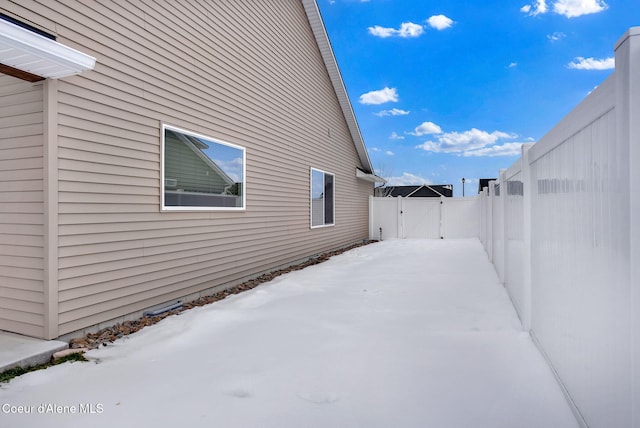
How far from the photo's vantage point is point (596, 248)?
1.68 metres

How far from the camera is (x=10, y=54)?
108 inches

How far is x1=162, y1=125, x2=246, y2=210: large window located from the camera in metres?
4.55

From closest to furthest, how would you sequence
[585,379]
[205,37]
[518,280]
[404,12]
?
[585,379] → [518,280] → [205,37] → [404,12]

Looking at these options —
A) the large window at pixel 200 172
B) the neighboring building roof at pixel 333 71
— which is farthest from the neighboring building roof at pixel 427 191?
the large window at pixel 200 172

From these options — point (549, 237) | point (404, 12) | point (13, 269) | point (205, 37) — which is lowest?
point (13, 269)

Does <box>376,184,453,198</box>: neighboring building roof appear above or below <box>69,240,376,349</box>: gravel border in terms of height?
above

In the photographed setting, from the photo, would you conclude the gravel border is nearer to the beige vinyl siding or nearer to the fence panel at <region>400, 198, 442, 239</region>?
the beige vinyl siding

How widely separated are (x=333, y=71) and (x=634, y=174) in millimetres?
9308

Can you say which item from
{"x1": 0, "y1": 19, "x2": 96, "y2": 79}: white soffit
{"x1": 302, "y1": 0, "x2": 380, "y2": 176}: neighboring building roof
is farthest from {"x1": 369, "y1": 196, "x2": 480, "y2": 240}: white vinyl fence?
{"x1": 0, "y1": 19, "x2": 96, "y2": 79}: white soffit

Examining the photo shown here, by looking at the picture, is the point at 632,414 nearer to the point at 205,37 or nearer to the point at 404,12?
the point at 205,37

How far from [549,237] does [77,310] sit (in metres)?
3.93

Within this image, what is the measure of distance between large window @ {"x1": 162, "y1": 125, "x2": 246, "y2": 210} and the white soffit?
1363 mm

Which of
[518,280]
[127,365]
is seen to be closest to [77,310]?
[127,365]

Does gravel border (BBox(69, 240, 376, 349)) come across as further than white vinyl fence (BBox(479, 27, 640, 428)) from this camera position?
Yes
